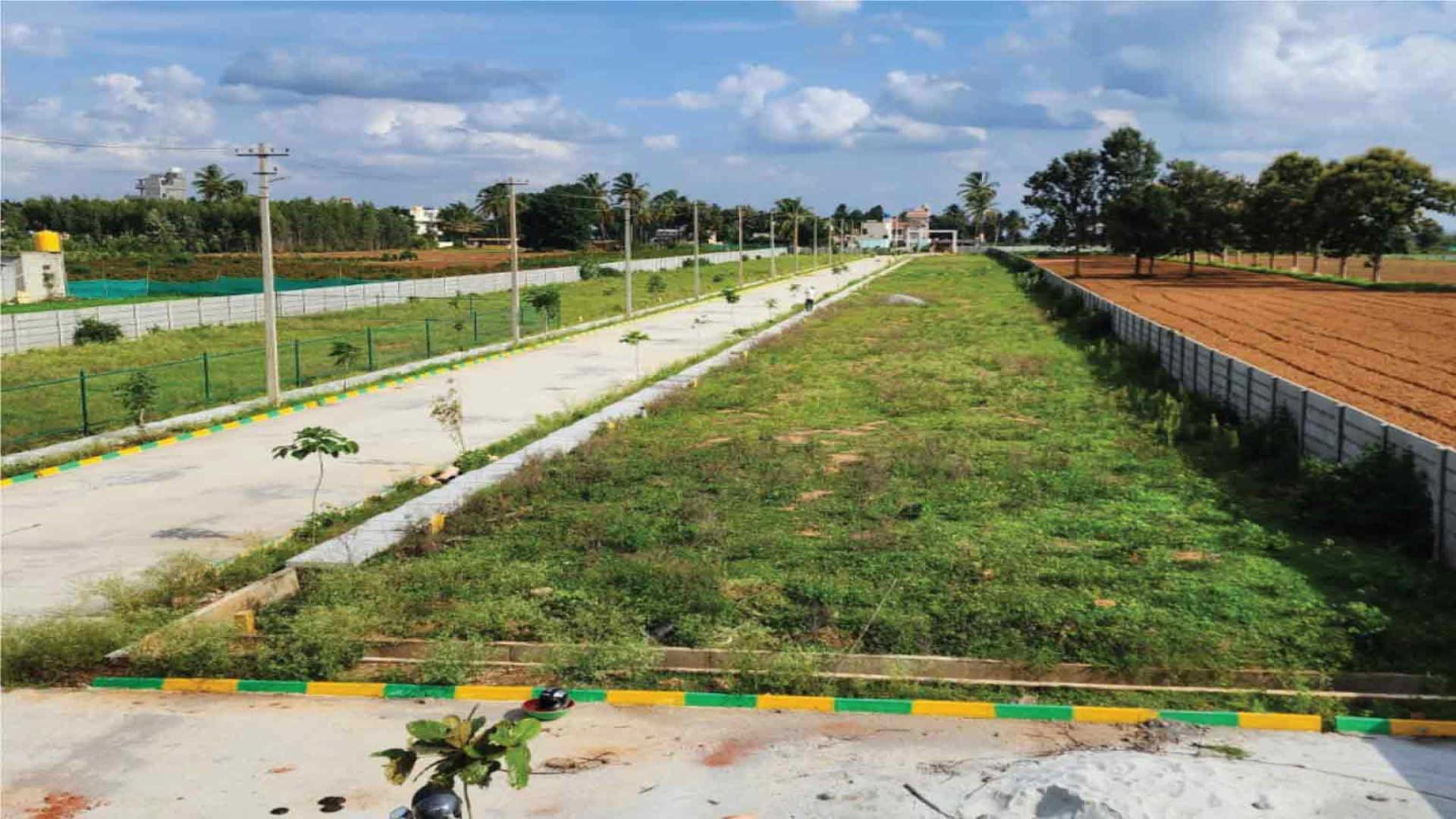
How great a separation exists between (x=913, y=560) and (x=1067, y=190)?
5737 inches

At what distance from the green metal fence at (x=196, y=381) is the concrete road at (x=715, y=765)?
15370mm

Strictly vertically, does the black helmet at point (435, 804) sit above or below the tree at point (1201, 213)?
below

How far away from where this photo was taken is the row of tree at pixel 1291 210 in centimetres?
6356

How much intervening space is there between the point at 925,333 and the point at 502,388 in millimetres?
20285

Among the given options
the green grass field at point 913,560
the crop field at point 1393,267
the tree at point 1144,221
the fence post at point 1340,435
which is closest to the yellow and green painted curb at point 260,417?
the green grass field at point 913,560

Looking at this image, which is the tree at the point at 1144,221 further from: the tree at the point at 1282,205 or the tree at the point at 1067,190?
the tree at the point at 1067,190

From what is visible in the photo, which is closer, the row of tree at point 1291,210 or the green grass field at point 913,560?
the green grass field at point 913,560

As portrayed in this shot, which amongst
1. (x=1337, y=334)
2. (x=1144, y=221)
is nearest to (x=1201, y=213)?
(x=1144, y=221)

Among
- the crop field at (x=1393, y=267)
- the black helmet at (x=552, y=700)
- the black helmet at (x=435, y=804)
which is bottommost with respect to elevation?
the black helmet at (x=552, y=700)

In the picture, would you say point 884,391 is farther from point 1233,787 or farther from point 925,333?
point 1233,787

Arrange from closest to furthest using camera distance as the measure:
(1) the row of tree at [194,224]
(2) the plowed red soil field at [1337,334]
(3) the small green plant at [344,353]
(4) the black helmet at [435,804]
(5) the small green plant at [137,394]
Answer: (4) the black helmet at [435,804], (5) the small green plant at [137,394], (2) the plowed red soil field at [1337,334], (3) the small green plant at [344,353], (1) the row of tree at [194,224]

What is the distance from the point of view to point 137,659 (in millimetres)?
10117

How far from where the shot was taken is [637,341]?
32.4 metres

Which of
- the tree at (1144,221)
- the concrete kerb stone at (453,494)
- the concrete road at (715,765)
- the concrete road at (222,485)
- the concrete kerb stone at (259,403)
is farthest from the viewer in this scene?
the tree at (1144,221)
